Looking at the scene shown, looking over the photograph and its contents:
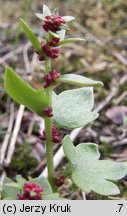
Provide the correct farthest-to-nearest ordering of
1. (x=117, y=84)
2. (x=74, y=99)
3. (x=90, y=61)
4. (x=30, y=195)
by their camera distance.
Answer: (x=90, y=61), (x=117, y=84), (x=74, y=99), (x=30, y=195)

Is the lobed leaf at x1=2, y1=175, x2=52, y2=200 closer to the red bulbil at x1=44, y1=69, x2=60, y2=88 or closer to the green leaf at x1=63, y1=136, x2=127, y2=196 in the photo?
the green leaf at x1=63, y1=136, x2=127, y2=196

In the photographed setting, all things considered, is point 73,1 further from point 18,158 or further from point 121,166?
point 121,166

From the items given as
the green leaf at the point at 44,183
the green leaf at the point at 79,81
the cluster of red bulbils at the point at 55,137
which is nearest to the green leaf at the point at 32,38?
the green leaf at the point at 79,81

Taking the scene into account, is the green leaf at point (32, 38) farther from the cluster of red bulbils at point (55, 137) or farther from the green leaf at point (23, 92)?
the cluster of red bulbils at point (55, 137)

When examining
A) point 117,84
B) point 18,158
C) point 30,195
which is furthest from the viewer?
point 117,84

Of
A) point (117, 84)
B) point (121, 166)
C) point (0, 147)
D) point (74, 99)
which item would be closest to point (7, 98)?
point (0, 147)

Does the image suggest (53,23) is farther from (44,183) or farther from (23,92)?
(44,183)

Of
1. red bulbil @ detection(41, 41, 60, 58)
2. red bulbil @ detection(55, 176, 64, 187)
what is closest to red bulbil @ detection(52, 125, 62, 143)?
red bulbil @ detection(55, 176, 64, 187)
